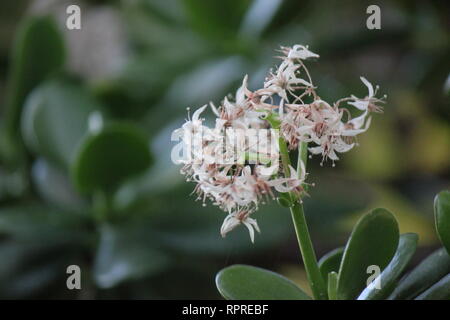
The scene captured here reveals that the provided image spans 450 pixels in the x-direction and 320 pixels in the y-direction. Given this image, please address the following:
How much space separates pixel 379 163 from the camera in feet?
3.38

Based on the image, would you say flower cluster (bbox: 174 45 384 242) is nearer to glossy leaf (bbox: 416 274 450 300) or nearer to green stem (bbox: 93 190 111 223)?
glossy leaf (bbox: 416 274 450 300)

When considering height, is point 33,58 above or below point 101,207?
above

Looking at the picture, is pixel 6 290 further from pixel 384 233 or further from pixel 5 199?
→ pixel 384 233

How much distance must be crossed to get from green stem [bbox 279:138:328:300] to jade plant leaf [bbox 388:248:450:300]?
0.06m

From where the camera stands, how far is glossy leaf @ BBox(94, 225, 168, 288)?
2.11 ft

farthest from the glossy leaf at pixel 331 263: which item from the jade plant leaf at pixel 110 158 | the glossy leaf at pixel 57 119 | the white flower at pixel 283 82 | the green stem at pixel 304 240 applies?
the glossy leaf at pixel 57 119

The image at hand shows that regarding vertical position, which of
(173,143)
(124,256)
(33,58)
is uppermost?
(33,58)

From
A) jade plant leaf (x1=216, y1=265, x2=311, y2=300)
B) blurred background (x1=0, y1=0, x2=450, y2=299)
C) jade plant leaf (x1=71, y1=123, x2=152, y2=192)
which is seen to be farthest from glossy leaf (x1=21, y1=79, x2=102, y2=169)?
jade plant leaf (x1=216, y1=265, x2=311, y2=300)

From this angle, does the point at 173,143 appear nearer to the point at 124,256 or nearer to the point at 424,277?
the point at 124,256

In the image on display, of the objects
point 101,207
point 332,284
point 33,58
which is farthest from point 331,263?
point 33,58

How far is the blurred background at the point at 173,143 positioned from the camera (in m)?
0.71

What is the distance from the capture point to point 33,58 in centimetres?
83

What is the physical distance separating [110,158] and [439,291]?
1.25 ft

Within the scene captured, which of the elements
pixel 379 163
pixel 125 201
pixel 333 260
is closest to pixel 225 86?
pixel 125 201
